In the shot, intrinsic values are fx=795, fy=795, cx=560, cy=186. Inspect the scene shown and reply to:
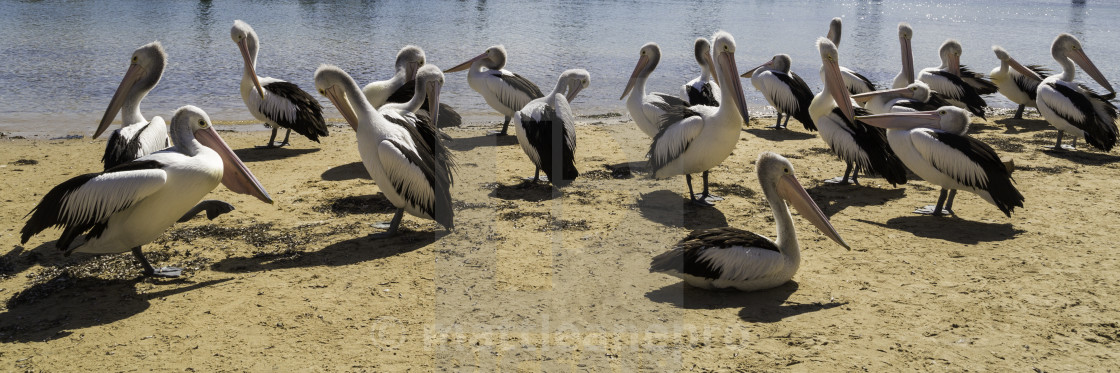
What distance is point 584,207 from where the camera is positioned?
5.91m

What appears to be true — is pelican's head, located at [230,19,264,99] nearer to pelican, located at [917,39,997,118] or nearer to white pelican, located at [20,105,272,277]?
white pelican, located at [20,105,272,277]

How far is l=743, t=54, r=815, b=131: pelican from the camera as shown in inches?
357

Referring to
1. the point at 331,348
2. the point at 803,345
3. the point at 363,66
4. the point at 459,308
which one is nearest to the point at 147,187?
the point at 331,348

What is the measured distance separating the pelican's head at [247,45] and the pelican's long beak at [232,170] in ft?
9.79

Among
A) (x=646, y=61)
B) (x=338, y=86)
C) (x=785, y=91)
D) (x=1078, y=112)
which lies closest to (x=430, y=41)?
(x=785, y=91)

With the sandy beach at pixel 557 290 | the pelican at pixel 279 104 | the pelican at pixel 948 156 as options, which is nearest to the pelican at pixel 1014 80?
the sandy beach at pixel 557 290

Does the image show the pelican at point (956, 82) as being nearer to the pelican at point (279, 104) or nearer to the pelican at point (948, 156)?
the pelican at point (948, 156)

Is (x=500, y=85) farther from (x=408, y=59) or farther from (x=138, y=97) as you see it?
(x=138, y=97)

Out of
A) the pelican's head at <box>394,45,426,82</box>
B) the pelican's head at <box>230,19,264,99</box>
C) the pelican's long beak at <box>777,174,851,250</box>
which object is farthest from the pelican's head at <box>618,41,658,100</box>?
the pelican's head at <box>230,19,264,99</box>

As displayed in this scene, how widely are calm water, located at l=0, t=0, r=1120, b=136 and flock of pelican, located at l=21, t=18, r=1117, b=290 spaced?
2579 millimetres

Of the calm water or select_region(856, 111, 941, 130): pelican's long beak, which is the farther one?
the calm water

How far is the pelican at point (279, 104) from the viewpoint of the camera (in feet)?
25.4

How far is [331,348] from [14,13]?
1957cm

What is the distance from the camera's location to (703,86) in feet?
27.1
